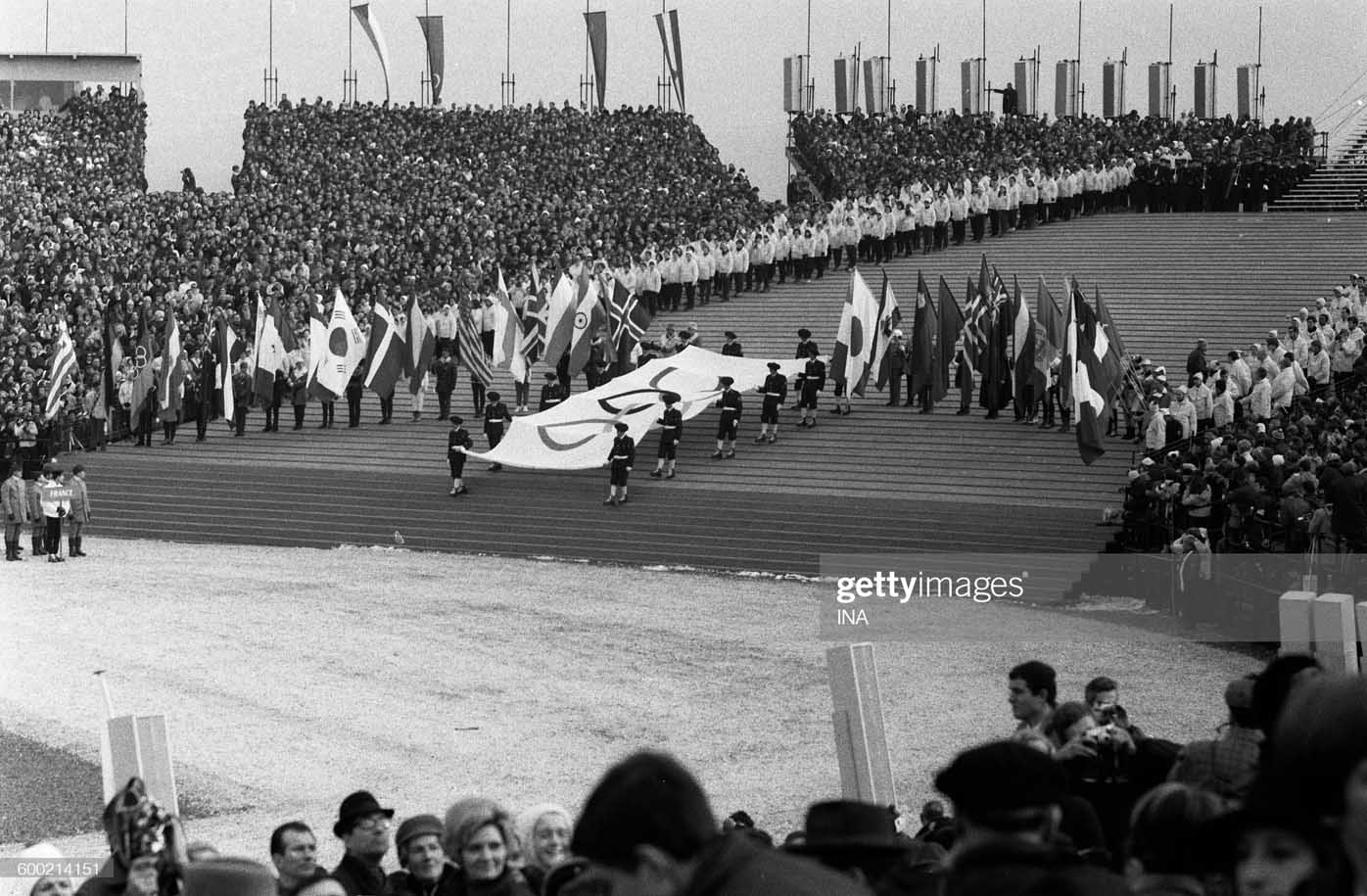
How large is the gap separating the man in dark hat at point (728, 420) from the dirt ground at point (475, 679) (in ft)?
12.3

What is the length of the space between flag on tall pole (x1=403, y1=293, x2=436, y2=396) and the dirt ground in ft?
20.8

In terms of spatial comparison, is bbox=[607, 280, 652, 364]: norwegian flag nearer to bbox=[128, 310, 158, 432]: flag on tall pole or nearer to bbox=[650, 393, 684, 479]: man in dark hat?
bbox=[650, 393, 684, 479]: man in dark hat

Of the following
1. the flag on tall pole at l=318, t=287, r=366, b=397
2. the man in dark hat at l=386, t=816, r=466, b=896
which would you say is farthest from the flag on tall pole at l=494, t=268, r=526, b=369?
the man in dark hat at l=386, t=816, r=466, b=896

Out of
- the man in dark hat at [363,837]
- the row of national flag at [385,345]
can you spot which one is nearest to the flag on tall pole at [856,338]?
the row of national flag at [385,345]

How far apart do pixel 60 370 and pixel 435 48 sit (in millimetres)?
29505

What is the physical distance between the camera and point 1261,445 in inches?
896

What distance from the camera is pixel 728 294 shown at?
132 ft

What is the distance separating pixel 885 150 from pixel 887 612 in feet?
94.6

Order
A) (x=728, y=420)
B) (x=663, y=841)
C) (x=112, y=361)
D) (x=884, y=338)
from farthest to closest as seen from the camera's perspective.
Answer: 1. (x=112, y=361)
2. (x=884, y=338)
3. (x=728, y=420)
4. (x=663, y=841)

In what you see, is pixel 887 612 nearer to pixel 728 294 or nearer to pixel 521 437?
pixel 521 437

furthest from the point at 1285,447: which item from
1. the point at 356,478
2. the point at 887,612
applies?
the point at 356,478

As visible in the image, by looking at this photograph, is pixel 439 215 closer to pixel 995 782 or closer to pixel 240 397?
pixel 240 397

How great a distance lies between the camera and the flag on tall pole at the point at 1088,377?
26.6 meters
